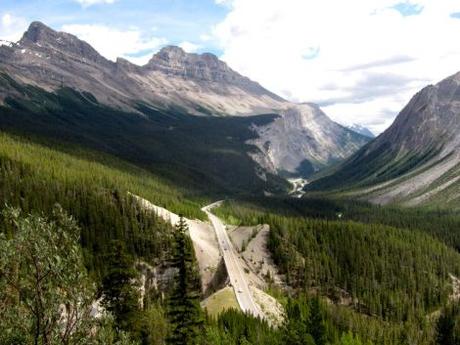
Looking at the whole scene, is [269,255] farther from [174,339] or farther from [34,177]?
[174,339]

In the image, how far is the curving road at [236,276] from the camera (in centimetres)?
11976

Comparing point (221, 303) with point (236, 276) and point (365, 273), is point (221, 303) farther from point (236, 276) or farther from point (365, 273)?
point (365, 273)

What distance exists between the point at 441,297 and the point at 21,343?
179586mm

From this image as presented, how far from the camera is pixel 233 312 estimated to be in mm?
106000

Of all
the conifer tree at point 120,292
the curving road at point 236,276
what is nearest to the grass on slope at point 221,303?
the curving road at point 236,276

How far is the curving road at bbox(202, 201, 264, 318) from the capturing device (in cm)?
11976

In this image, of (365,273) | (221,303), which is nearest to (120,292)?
(221,303)

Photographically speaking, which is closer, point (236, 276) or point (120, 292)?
point (120, 292)

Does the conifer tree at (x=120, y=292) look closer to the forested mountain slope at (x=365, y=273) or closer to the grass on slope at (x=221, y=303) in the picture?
the grass on slope at (x=221, y=303)

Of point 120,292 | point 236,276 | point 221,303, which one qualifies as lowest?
point 221,303

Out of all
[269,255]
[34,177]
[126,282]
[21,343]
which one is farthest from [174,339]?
[34,177]

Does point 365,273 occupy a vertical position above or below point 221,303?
above

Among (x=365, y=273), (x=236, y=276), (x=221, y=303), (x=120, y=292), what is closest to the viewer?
(x=120, y=292)

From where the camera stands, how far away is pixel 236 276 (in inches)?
5650
